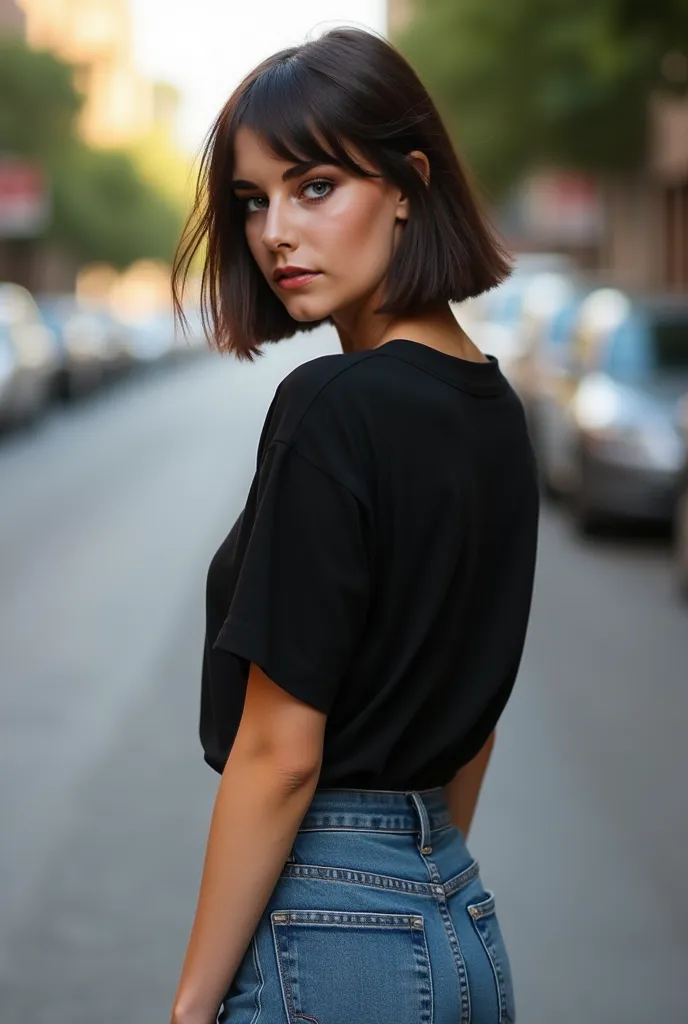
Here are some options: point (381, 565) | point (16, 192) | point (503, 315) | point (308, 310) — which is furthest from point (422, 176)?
point (16, 192)

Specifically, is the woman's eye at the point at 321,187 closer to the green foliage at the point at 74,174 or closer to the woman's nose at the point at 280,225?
the woman's nose at the point at 280,225

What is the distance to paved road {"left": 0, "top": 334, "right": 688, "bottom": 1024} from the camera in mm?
4387

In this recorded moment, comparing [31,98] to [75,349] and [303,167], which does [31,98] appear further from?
[303,167]

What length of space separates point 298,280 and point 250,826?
59 centimetres

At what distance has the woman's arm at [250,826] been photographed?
1.70m

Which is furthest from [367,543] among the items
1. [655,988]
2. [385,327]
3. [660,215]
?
[660,215]

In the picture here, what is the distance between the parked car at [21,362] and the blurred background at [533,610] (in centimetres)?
8

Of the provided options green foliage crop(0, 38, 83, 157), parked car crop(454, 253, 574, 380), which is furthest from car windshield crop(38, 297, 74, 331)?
green foliage crop(0, 38, 83, 157)

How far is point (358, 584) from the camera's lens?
1.68m

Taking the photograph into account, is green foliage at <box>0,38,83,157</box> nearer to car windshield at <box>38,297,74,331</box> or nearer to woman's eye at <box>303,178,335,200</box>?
car windshield at <box>38,297,74,331</box>

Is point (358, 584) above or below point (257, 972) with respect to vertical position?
above

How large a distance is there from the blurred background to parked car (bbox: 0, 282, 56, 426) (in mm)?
83

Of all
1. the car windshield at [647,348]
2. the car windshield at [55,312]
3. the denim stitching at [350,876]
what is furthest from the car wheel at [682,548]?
the car windshield at [55,312]

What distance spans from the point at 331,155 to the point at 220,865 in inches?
29.0
